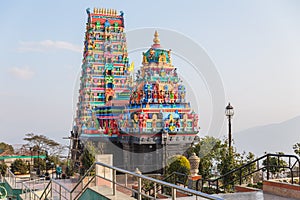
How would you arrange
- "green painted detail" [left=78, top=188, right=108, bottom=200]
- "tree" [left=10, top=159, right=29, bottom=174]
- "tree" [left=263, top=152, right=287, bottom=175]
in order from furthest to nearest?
1. "tree" [left=10, top=159, right=29, bottom=174]
2. "tree" [left=263, top=152, right=287, bottom=175]
3. "green painted detail" [left=78, top=188, right=108, bottom=200]

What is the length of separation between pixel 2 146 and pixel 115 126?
2281 cm

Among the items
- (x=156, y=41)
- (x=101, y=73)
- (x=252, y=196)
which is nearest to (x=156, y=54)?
(x=156, y=41)

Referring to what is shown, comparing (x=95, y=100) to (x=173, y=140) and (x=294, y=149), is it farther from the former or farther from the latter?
(x=294, y=149)

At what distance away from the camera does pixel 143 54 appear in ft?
114

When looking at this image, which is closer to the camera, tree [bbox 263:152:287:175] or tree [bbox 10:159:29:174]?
tree [bbox 263:152:287:175]

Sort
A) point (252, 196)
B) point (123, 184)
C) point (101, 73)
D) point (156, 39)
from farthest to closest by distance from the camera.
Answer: point (101, 73), point (156, 39), point (123, 184), point (252, 196)

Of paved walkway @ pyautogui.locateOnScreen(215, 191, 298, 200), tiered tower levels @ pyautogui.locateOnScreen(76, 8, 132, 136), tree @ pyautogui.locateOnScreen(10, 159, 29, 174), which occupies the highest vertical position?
tiered tower levels @ pyautogui.locateOnScreen(76, 8, 132, 136)

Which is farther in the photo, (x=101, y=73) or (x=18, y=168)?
(x=101, y=73)

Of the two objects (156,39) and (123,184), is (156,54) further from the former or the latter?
(123,184)

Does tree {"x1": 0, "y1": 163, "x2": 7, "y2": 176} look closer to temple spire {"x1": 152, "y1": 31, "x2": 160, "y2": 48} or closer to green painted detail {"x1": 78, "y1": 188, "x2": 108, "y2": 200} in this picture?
temple spire {"x1": 152, "y1": 31, "x2": 160, "y2": 48}

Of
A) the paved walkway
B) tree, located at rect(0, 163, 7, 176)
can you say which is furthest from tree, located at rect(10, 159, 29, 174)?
the paved walkway

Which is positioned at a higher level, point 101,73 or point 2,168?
point 101,73

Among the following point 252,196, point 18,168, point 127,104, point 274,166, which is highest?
point 127,104

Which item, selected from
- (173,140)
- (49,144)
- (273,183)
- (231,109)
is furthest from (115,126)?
(273,183)
